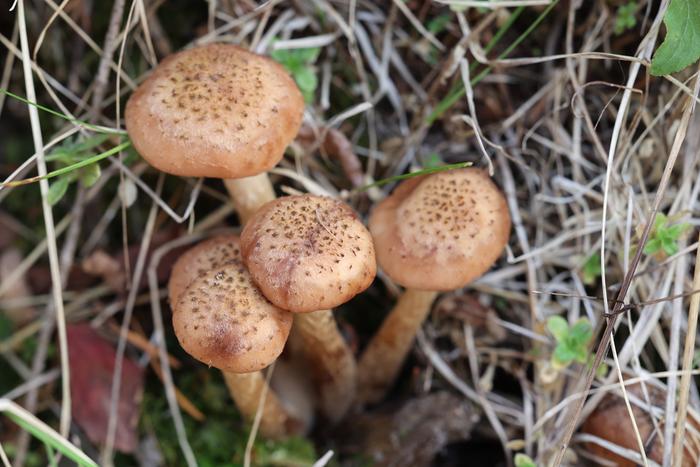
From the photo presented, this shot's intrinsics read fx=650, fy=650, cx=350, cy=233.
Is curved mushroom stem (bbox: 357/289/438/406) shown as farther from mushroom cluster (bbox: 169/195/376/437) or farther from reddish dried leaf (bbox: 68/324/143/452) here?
reddish dried leaf (bbox: 68/324/143/452)

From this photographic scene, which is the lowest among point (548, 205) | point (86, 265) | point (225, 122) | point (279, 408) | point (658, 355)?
point (279, 408)

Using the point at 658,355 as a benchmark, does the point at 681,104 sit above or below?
above

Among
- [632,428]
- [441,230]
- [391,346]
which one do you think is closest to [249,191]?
[441,230]

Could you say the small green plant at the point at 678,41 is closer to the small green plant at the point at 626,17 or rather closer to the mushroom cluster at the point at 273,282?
the small green plant at the point at 626,17

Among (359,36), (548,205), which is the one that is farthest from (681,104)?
(359,36)

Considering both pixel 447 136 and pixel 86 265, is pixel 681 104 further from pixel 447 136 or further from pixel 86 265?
pixel 86 265

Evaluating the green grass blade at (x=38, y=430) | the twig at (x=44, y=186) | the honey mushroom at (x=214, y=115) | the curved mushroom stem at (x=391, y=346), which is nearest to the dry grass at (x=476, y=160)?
the twig at (x=44, y=186)

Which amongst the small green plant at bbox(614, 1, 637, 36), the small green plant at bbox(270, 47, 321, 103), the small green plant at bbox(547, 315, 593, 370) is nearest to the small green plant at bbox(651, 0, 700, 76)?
the small green plant at bbox(614, 1, 637, 36)
